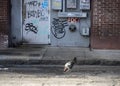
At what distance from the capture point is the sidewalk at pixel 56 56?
1441 cm

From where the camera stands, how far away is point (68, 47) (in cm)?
1738

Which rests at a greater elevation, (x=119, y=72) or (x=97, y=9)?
(x=97, y=9)

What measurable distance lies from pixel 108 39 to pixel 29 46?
3.21m

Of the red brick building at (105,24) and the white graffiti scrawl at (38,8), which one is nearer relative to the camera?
the red brick building at (105,24)

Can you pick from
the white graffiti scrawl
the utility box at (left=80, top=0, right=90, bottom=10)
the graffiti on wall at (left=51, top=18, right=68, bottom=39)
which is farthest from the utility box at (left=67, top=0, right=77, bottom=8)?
the white graffiti scrawl

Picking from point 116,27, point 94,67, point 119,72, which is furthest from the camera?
point 116,27

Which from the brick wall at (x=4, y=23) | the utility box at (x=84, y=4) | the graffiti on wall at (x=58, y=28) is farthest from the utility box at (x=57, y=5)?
the brick wall at (x=4, y=23)

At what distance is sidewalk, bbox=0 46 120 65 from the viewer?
14.4 metres

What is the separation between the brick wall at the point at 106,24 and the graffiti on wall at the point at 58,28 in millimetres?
1306

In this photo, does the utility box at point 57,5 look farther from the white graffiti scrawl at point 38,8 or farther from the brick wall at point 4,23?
the brick wall at point 4,23

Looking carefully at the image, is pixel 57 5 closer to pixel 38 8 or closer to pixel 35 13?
pixel 38 8

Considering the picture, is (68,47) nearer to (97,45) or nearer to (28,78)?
(97,45)

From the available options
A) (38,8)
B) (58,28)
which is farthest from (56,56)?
(38,8)

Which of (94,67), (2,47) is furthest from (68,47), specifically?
(94,67)
